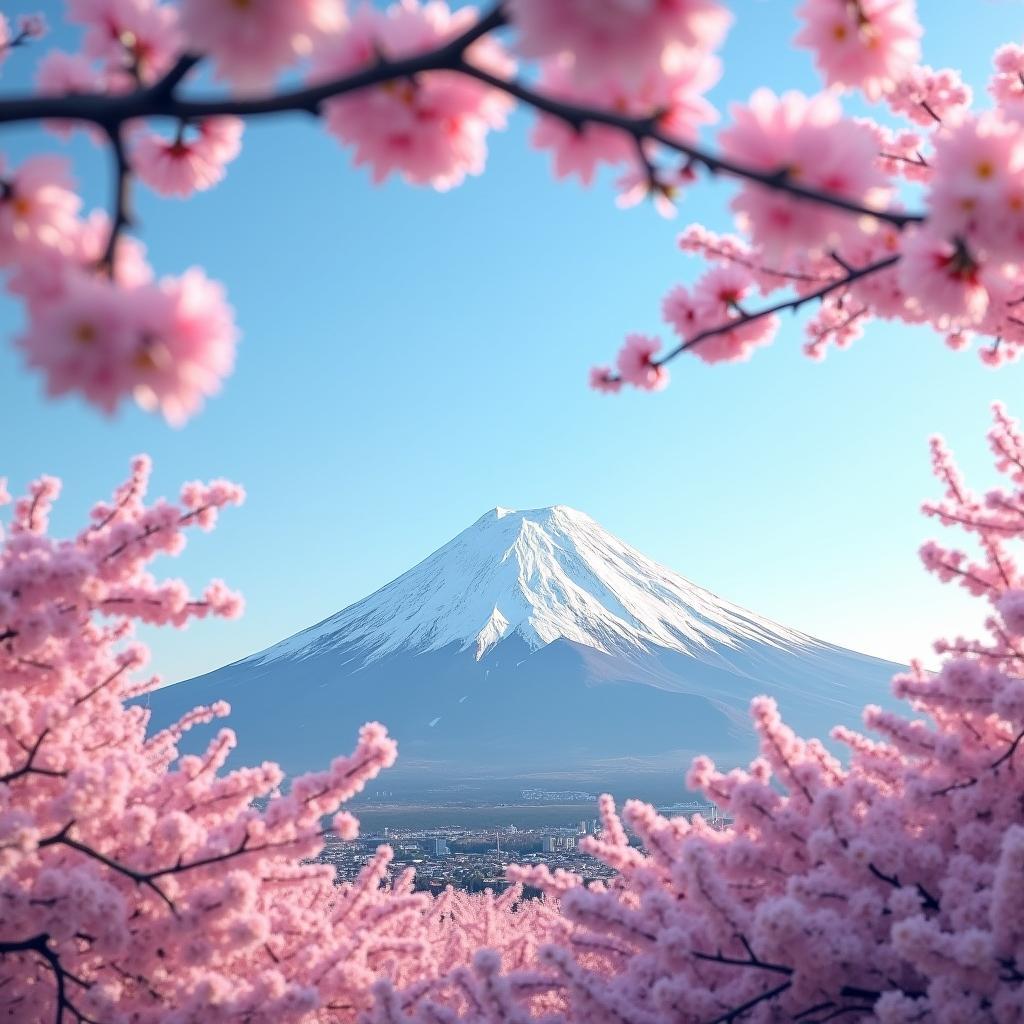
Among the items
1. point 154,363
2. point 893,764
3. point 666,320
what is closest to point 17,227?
point 154,363

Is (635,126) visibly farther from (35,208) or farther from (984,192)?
(35,208)

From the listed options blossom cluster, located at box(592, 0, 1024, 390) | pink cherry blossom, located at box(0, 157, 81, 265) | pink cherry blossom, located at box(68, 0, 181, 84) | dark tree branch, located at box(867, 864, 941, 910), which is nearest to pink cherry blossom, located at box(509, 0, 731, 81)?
blossom cluster, located at box(592, 0, 1024, 390)

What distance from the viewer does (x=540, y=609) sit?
338 ft

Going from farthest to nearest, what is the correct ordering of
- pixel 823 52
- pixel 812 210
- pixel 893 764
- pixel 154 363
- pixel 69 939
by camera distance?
1. pixel 893 764
2. pixel 69 939
3. pixel 823 52
4. pixel 812 210
5. pixel 154 363

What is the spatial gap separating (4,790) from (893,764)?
412cm

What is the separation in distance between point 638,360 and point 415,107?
1.84 m

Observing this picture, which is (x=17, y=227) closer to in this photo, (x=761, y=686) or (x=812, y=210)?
(x=812, y=210)

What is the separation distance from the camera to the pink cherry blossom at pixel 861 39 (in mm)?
1425

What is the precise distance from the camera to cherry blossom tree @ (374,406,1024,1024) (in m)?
2.50

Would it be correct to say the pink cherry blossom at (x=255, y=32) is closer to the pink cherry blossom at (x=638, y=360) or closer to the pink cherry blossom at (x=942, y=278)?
the pink cherry blossom at (x=942, y=278)

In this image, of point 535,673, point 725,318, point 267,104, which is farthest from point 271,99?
point 535,673

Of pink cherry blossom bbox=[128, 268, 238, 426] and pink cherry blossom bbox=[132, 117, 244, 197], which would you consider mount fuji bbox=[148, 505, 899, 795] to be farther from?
pink cherry blossom bbox=[128, 268, 238, 426]

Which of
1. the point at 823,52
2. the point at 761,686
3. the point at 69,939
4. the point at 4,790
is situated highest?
the point at 823,52

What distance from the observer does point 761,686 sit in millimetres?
90438
